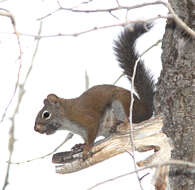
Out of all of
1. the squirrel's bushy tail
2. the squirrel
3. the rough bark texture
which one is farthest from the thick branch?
the squirrel's bushy tail

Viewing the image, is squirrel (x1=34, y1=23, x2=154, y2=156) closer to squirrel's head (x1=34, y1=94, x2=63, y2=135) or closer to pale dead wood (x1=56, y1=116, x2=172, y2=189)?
squirrel's head (x1=34, y1=94, x2=63, y2=135)

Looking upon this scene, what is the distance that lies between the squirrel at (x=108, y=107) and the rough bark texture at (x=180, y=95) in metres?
0.34

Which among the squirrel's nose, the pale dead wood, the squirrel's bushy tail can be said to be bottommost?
the squirrel's nose

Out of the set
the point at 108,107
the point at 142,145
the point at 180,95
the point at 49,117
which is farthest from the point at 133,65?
the point at 142,145

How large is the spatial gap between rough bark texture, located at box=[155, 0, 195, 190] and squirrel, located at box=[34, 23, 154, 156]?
34cm

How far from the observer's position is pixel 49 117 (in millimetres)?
3041

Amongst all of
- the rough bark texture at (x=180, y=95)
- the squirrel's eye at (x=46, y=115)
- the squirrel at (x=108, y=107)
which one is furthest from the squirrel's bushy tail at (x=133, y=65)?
the squirrel's eye at (x=46, y=115)

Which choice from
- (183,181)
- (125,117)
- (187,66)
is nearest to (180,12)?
(187,66)

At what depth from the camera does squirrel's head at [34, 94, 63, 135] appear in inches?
116

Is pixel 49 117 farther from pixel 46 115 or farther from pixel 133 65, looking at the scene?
pixel 133 65

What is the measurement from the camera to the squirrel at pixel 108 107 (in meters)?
2.95

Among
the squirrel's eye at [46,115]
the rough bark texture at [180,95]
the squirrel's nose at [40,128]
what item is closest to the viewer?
the rough bark texture at [180,95]

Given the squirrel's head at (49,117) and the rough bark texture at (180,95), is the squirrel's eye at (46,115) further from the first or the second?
the rough bark texture at (180,95)

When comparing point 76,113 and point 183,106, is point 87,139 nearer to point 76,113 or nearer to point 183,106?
point 76,113
